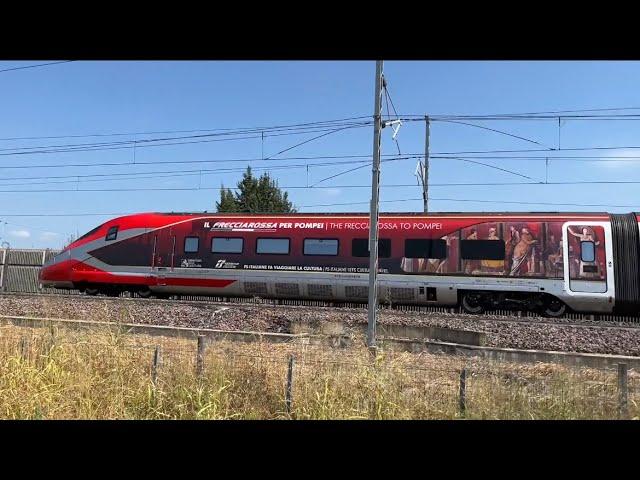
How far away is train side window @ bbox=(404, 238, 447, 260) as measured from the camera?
55.5 feet

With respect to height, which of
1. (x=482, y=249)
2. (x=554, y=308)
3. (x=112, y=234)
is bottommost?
(x=554, y=308)

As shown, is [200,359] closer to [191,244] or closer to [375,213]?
[375,213]

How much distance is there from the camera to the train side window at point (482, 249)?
16406mm

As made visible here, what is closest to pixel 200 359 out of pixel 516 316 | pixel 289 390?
pixel 289 390

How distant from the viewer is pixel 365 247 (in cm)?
1756

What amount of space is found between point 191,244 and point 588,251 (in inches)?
533

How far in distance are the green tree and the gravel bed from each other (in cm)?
3363

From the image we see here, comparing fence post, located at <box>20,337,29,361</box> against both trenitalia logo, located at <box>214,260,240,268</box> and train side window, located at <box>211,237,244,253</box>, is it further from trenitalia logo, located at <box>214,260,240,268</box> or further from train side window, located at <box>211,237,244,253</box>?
train side window, located at <box>211,237,244,253</box>

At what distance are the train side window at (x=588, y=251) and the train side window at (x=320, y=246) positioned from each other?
7.60 m

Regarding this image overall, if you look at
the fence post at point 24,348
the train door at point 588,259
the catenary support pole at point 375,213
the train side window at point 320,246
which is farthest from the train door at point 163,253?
the train door at point 588,259

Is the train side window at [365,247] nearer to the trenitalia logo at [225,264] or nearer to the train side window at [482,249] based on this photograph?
the train side window at [482,249]

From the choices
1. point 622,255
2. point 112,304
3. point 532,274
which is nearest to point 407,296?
point 532,274
